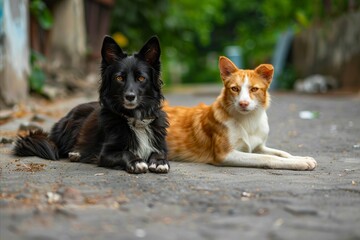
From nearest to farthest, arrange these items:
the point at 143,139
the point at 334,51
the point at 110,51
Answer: the point at 110,51 → the point at 143,139 → the point at 334,51

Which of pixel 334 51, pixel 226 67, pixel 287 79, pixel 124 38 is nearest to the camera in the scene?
pixel 226 67

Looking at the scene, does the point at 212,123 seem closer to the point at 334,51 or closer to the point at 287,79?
the point at 334,51

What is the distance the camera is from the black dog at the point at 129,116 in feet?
15.7

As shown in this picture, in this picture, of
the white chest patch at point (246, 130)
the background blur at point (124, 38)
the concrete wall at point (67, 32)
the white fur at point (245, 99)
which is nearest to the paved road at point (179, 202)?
the white chest patch at point (246, 130)

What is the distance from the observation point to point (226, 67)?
5.39 meters

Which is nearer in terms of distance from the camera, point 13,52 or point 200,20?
point 13,52

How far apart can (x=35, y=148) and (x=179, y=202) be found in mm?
2447

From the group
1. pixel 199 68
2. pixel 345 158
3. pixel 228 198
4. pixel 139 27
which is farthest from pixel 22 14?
pixel 199 68

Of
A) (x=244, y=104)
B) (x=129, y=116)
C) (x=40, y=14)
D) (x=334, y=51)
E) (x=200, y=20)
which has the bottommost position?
(x=129, y=116)

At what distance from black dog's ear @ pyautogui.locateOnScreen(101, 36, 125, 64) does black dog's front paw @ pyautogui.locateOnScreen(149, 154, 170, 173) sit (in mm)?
985

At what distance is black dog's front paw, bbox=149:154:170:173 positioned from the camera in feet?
15.5

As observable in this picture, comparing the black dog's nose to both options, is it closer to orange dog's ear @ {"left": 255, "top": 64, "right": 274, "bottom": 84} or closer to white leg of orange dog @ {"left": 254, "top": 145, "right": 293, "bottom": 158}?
orange dog's ear @ {"left": 255, "top": 64, "right": 274, "bottom": 84}

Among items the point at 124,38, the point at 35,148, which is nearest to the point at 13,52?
the point at 35,148

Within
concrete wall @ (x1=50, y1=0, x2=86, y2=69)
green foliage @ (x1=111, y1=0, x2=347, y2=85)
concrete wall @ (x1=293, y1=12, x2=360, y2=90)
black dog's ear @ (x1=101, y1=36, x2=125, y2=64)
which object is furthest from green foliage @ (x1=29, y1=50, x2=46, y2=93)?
concrete wall @ (x1=293, y1=12, x2=360, y2=90)
